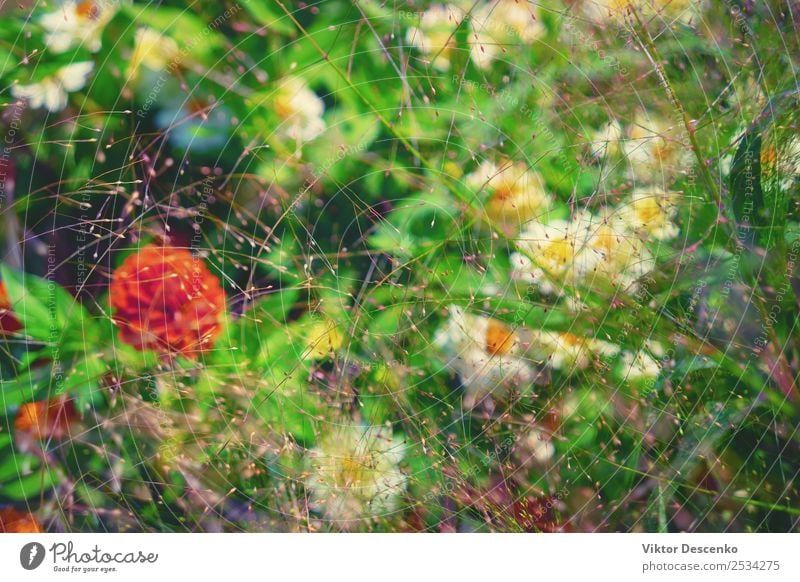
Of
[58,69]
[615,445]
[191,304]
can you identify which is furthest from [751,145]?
[58,69]

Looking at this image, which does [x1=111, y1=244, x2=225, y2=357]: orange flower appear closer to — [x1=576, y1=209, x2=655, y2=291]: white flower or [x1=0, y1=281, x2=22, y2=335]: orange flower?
[x1=0, y1=281, x2=22, y2=335]: orange flower

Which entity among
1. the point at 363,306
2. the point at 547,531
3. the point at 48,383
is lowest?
the point at 547,531

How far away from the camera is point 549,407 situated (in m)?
1.30

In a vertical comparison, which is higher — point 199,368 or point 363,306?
point 363,306

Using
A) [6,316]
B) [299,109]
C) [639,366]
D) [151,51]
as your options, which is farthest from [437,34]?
[6,316]

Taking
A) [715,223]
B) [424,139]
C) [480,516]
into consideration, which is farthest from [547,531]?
[424,139]

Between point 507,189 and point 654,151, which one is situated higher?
point 654,151

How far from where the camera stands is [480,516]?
1.30 meters

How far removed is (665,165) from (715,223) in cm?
17

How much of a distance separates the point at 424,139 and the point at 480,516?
783 millimetres

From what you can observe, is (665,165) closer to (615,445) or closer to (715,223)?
(715,223)
